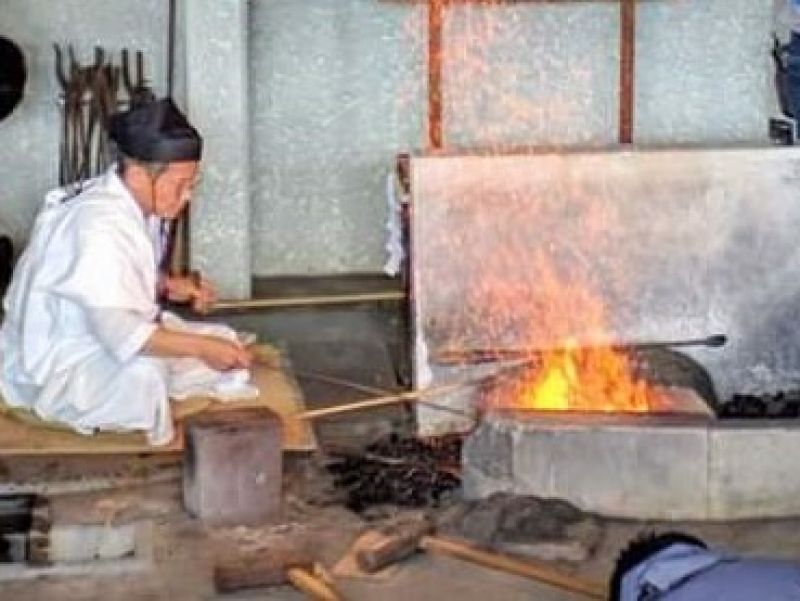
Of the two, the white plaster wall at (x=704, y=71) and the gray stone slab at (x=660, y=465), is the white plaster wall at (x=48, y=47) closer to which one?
the white plaster wall at (x=704, y=71)

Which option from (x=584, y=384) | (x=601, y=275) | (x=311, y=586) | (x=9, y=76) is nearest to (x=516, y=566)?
(x=311, y=586)

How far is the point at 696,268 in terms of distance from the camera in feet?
22.7

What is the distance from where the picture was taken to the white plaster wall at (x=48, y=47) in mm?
8766

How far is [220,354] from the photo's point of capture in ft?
20.6

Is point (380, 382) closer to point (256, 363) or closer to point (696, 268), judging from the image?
point (256, 363)

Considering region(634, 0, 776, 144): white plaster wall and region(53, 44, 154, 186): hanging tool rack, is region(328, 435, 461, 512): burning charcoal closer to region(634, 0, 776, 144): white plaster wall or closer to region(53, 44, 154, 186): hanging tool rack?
region(53, 44, 154, 186): hanging tool rack

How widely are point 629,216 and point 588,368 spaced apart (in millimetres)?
537

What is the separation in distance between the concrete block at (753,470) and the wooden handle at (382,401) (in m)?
1.18

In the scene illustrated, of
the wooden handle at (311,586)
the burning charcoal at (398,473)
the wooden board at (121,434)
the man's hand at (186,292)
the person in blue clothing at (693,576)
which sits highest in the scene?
the man's hand at (186,292)

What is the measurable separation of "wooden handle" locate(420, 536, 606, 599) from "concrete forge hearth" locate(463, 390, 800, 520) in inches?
17.1

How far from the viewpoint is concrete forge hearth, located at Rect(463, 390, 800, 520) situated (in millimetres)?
5703

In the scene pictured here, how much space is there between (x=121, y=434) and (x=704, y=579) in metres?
3.06

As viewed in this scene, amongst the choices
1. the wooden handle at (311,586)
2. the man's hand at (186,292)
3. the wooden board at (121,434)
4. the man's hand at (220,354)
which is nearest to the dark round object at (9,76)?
the man's hand at (186,292)

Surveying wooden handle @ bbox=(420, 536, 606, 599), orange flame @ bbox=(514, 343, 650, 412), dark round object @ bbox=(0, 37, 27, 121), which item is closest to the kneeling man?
orange flame @ bbox=(514, 343, 650, 412)
